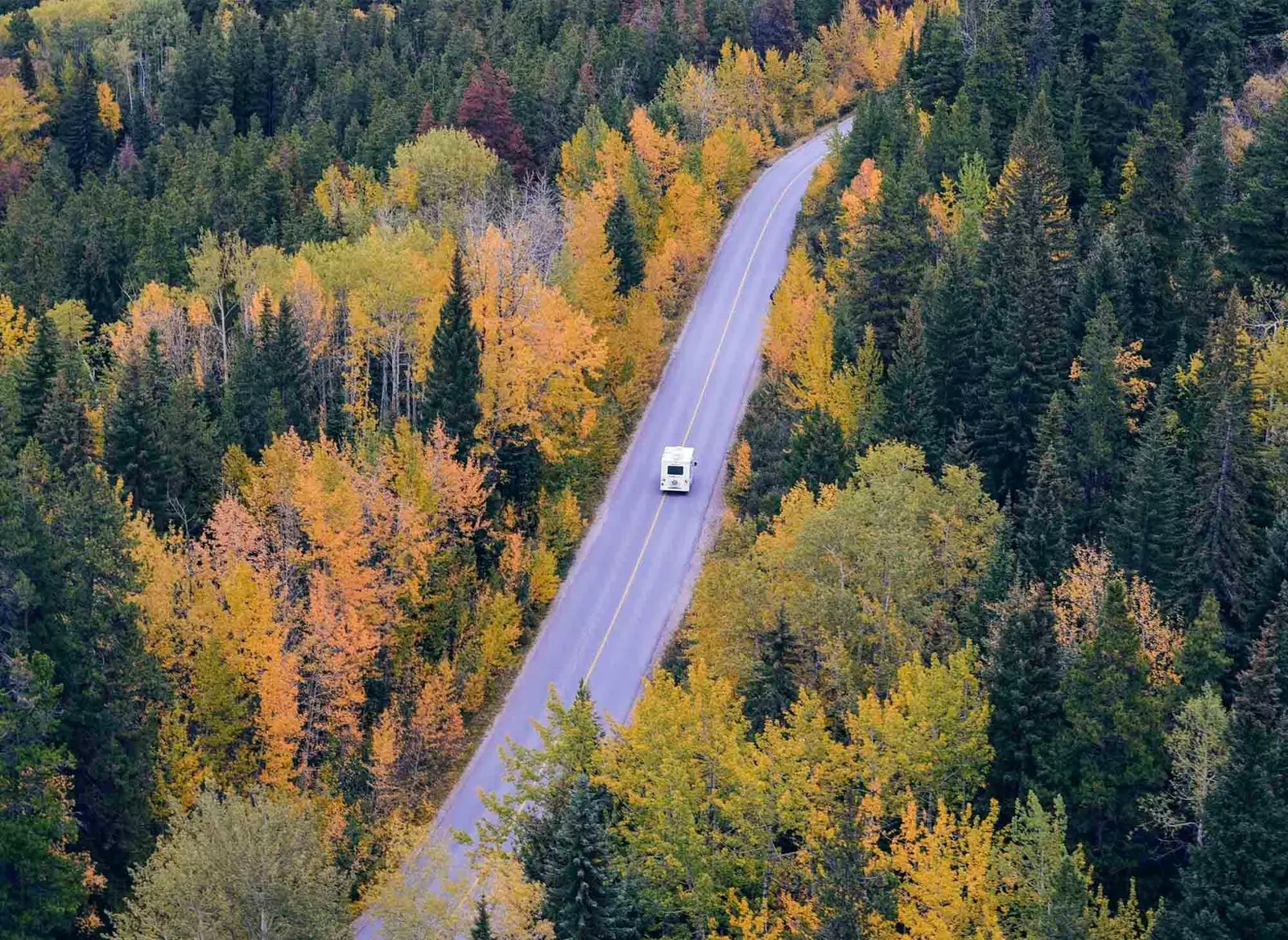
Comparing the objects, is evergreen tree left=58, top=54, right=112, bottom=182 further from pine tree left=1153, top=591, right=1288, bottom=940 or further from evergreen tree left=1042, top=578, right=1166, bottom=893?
pine tree left=1153, top=591, right=1288, bottom=940

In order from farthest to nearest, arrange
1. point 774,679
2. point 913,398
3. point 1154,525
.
A: point 913,398 → point 1154,525 → point 774,679

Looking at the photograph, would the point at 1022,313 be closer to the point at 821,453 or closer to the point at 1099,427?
the point at 1099,427

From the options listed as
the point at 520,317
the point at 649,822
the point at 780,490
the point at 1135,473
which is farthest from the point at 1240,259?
the point at 649,822

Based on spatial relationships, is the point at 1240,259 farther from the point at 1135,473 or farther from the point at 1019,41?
the point at 1019,41

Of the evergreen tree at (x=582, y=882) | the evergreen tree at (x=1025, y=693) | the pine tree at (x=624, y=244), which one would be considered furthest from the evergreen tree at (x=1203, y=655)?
the pine tree at (x=624, y=244)

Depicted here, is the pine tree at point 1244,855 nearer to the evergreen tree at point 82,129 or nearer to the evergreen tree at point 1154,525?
the evergreen tree at point 1154,525

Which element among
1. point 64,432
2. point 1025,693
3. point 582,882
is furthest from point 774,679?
point 64,432
